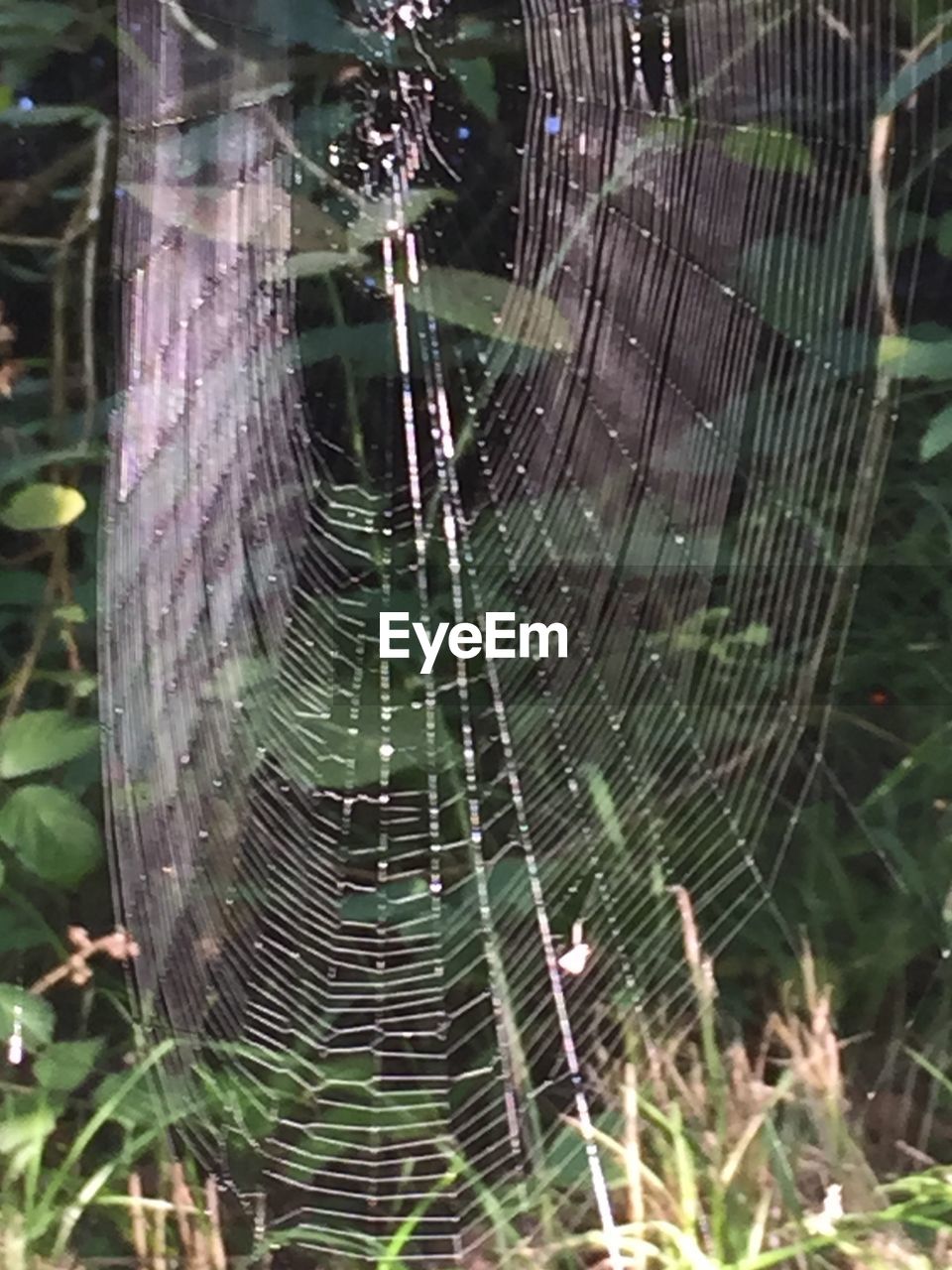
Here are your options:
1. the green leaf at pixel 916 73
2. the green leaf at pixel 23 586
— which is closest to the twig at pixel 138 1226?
the green leaf at pixel 23 586

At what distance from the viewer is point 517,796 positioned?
2.78 ft

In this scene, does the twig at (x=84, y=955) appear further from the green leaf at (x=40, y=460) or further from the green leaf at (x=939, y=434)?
the green leaf at (x=939, y=434)

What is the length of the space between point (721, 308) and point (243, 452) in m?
0.29

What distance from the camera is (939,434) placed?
30.9 inches

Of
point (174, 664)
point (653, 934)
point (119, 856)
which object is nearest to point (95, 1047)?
point (119, 856)

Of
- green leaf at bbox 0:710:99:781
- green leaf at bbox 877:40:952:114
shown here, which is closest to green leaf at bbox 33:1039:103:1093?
green leaf at bbox 0:710:99:781

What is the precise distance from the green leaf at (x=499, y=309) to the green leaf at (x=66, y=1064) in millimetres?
470

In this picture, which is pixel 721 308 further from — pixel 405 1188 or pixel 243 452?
pixel 405 1188

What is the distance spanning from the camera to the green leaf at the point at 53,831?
80 cm

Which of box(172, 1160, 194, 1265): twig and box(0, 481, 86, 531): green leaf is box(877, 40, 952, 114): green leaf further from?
box(172, 1160, 194, 1265): twig

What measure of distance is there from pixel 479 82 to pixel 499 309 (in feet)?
0.40

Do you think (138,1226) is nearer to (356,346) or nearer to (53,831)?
(53,831)

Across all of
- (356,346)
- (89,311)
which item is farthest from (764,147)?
(89,311)

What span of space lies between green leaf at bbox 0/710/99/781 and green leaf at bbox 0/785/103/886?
1 cm
